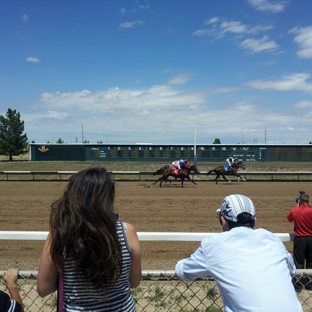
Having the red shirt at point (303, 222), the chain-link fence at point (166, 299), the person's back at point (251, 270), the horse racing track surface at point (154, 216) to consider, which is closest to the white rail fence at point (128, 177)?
the horse racing track surface at point (154, 216)

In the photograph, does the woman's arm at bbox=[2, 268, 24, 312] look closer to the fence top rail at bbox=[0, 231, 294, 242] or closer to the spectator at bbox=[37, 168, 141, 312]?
the spectator at bbox=[37, 168, 141, 312]

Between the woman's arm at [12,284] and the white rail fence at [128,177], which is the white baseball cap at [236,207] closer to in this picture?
the woman's arm at [12,284]

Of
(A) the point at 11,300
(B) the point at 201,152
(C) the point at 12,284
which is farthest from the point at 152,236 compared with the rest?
(B) the point at 201,152

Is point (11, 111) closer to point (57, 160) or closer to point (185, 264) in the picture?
point (57, 160)

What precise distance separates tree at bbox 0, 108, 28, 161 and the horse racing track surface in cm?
3980

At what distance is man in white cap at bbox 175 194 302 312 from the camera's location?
171 centimetres

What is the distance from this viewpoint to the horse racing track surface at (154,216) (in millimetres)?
6398

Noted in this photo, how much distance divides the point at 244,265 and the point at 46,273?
1.00m

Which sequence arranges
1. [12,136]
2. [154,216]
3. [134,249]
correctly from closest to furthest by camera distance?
[134,249], [154,216], [12,136]

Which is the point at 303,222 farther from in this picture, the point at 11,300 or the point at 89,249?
the point at 11,300

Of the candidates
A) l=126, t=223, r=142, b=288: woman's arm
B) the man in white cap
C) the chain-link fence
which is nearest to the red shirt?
the chain-link fence

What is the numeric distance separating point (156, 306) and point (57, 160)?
43.8m

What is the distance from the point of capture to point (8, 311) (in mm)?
1656

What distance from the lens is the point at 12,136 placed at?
5422 centimetres
